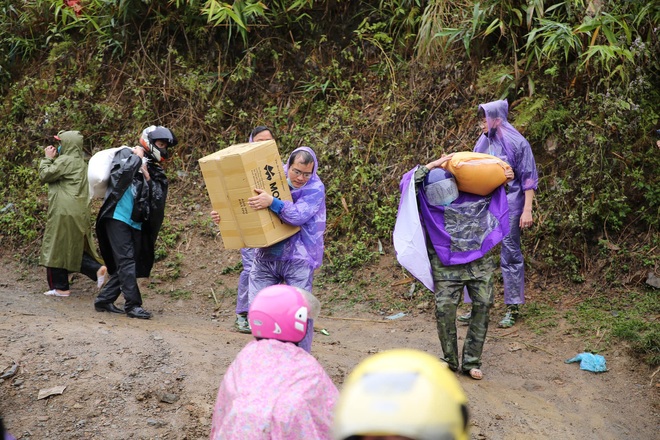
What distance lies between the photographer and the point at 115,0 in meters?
11.4

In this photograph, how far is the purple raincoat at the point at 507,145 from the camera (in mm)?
6551

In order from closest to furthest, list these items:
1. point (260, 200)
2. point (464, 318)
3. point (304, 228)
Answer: point (260, 200) → point (304, 228) → point (464, 318)

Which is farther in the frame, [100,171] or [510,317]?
[510,317]

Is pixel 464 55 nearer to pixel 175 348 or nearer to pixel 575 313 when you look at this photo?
pixel 575 313

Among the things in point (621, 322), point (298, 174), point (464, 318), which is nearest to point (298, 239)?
point (298, 174)

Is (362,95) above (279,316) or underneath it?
underneath

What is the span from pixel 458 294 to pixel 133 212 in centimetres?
330

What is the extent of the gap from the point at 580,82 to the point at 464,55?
1.70 meters

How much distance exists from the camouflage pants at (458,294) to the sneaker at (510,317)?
1.37 meters

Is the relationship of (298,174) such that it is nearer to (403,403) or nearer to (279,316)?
(279,316)

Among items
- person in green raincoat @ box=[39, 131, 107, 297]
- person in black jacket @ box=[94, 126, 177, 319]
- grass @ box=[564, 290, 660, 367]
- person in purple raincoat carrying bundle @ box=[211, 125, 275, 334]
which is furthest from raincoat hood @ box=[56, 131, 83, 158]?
grass @ box=[564, 290, 660, 367]

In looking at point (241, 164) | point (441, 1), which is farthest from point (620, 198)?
point (241, 164)

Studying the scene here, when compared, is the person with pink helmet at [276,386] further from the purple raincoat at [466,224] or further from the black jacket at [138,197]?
the black jacket at [138,197]

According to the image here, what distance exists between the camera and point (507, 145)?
21.7 ft
